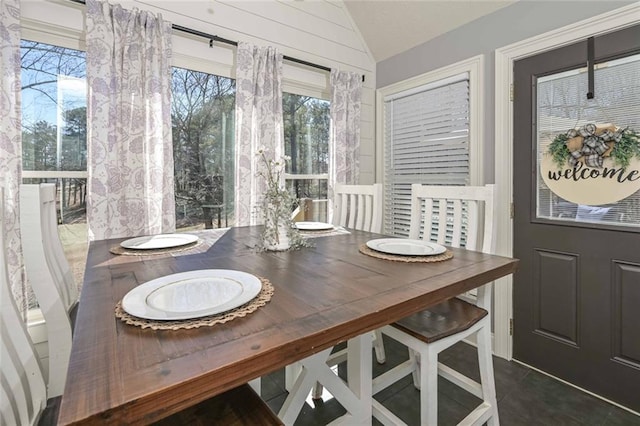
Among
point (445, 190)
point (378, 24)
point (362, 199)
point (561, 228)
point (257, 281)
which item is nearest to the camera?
point (257, 281)

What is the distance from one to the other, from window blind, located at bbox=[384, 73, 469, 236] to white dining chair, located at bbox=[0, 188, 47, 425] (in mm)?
2709

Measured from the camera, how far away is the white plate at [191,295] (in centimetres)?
77

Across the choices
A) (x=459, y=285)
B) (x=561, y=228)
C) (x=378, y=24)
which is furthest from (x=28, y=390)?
(x=378, y=24)

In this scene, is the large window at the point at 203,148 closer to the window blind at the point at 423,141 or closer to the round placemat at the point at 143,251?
the round placemat at the point at 143,251

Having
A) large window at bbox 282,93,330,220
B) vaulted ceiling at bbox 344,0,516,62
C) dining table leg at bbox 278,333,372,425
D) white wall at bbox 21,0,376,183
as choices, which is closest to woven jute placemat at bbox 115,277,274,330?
dining table leg at bbox 278,333,372,425

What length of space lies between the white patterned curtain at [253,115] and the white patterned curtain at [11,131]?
48.0 inches

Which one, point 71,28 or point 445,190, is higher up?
point 71,28

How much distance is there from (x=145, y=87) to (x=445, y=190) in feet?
6.37

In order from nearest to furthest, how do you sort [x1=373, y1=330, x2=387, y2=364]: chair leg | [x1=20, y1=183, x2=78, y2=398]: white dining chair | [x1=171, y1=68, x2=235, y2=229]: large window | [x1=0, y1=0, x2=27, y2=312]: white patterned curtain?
1. [x1=20, y1=183, x2=78, y2=398]: white dining chair
2. [x1=0, y1=0, x2=27, y2=312]: white patterned curtain
3. [x1=373, y1=330, x2=387, y2=364]: chair leg
4. [x1=171, y1=68, x2=235, y2=229]: large window

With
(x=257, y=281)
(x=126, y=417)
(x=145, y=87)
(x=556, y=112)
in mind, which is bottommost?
(x=126, y=417)

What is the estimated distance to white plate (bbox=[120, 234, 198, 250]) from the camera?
1.48 meters

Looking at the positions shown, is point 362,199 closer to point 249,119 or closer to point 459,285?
point 249,119

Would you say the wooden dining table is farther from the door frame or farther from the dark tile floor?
the door frame

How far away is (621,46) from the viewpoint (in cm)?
178
